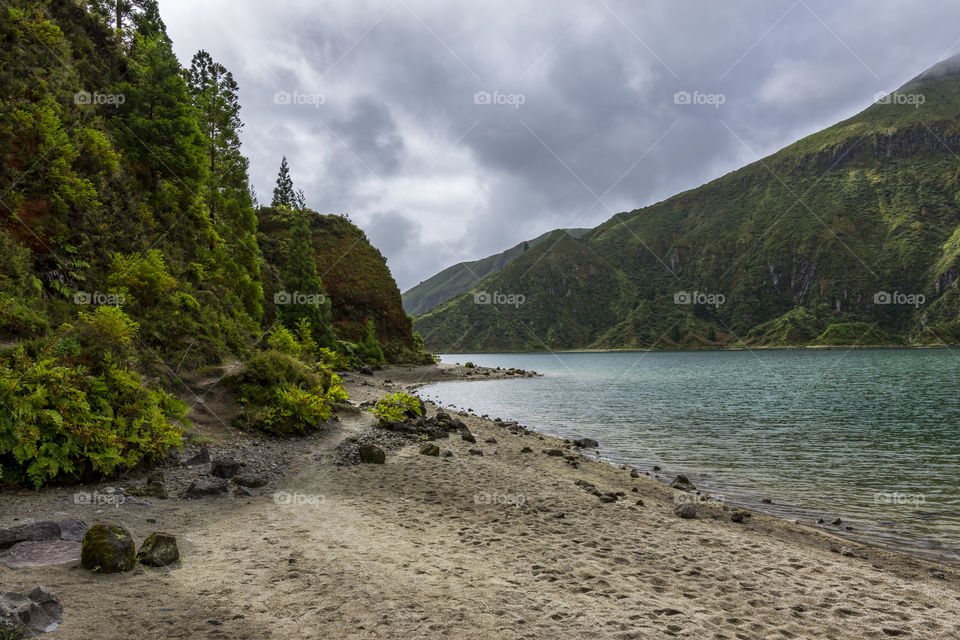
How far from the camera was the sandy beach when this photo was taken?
5551 mm

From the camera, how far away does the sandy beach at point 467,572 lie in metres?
5.55

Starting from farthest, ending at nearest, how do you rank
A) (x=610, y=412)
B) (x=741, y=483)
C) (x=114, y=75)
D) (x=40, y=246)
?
(x=610, y=412)
(x=114, y=75)
(x=741, y=483)
(x=40, y=246)

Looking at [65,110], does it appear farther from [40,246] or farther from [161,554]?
[161,554]

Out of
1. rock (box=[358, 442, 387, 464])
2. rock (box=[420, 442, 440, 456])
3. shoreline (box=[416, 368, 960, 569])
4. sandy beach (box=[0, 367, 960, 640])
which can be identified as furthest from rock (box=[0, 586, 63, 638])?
shoreline (box=[416, 368, 960, 569])

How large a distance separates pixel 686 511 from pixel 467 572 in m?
7.41

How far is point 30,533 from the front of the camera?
6.76 meters

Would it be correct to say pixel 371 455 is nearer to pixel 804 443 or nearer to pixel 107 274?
pixel 107 274

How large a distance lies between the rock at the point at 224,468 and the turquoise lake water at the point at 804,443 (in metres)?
14.7

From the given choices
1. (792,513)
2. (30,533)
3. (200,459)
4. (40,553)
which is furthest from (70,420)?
(792,513)

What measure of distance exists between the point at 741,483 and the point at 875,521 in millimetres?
4081

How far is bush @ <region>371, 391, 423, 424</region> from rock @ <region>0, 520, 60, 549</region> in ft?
43.8

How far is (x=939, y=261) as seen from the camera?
A: 183125 mm

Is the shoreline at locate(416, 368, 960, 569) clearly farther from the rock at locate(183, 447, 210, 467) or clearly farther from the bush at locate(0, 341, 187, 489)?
the bush at locate(0, 341, 187, 489)

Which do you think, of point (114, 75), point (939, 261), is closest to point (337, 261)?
point (114, 75)
